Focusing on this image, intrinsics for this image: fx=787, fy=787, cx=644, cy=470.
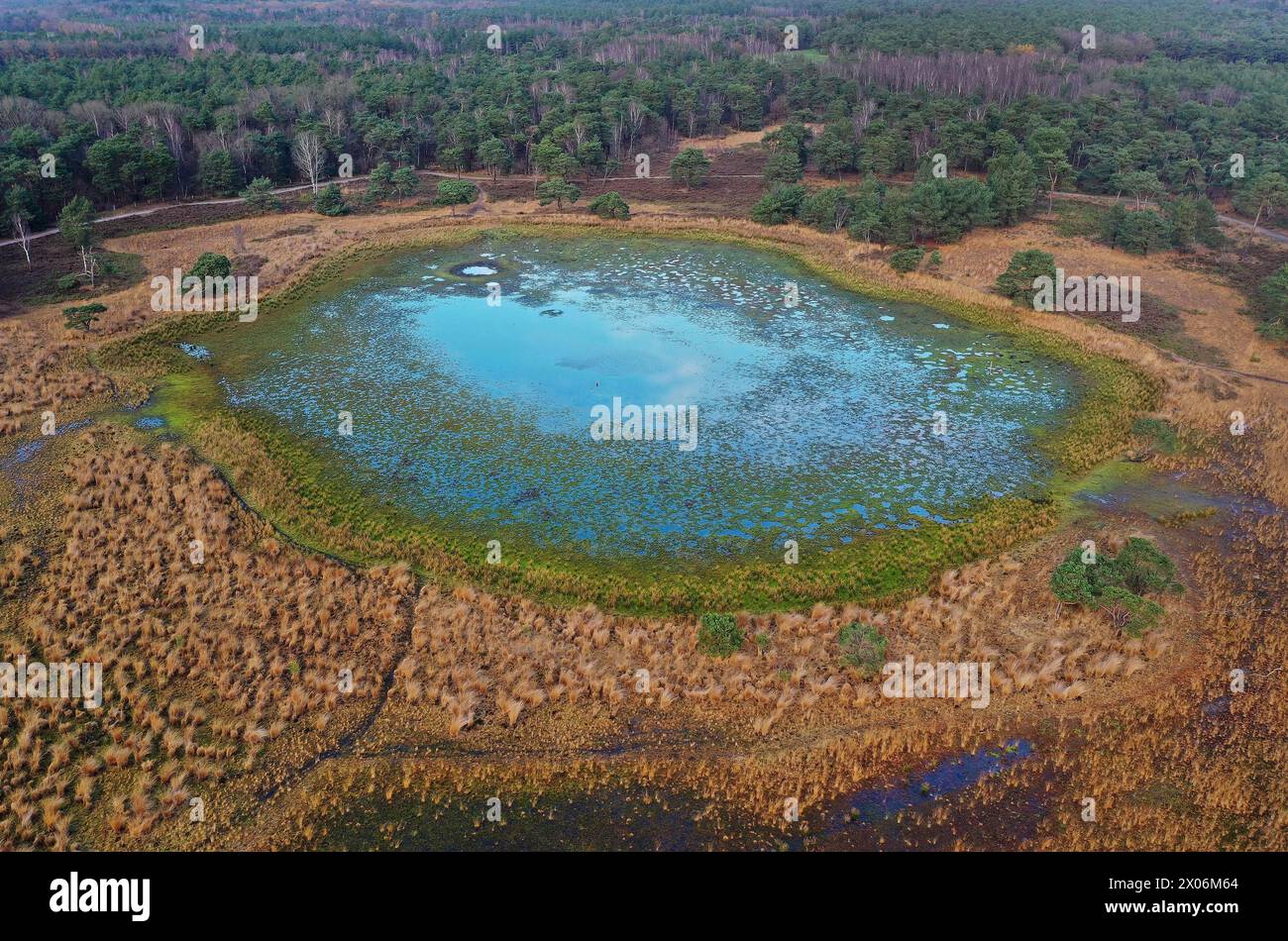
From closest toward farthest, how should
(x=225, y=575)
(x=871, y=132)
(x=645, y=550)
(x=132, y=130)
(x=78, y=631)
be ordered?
(x=78, y=631), (x=225, y=575), (x=645, y=550), (x=132, y=130), (x=871, y=132)

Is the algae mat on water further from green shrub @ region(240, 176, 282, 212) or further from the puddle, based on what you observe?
green shrub @ region(240, 176, 282, 212)

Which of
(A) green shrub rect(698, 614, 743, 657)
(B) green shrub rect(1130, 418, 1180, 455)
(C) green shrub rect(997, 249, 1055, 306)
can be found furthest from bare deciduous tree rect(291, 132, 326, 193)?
(B) green shrub rect(1130, 418, 1180, 455)

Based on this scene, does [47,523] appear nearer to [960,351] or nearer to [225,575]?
[225,575]

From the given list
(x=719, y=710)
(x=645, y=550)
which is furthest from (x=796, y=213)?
(x=719, y=710)

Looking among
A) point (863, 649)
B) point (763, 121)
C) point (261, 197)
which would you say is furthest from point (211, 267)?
point (763, 121)

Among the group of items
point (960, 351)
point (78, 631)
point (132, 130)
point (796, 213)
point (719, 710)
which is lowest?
point (719, 710)

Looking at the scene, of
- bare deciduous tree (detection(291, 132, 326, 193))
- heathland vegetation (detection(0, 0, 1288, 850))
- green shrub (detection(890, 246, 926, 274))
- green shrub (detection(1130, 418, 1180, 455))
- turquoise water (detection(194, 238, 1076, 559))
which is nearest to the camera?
heathland vegetation (detection(0, 0, 1288, 850))

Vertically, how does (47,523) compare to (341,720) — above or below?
above

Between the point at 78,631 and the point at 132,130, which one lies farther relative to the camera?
the point at 132,130
